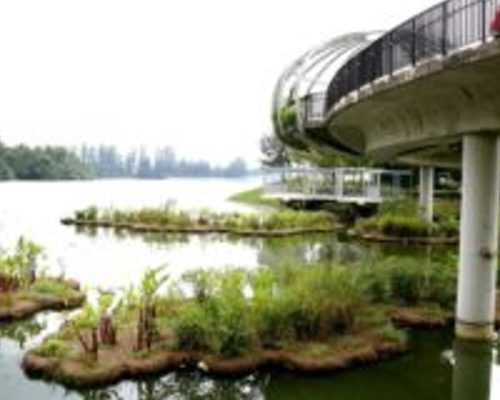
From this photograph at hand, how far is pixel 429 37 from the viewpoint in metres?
14.4

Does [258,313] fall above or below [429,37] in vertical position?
below

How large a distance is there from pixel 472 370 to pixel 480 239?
108 inches

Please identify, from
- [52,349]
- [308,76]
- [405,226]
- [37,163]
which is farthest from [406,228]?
[37,163]

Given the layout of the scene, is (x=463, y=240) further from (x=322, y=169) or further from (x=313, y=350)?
(x=322, y=169)

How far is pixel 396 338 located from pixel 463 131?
4109 millimetres

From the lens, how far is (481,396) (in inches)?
531

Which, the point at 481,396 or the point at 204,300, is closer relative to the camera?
the point at 481,396

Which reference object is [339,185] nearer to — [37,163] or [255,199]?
[255,199]

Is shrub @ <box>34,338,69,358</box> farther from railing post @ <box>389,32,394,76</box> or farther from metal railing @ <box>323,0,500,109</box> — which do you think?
railing post @ <box>389,32,394,76</box>

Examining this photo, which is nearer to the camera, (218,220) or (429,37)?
(429,37)

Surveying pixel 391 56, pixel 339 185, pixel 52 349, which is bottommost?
pixel 52 349

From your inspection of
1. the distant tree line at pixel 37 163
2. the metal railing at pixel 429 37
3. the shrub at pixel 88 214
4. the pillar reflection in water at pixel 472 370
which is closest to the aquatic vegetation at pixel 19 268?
the metal railing at pixel 429 37

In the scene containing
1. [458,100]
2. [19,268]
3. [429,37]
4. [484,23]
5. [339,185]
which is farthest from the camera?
[339,185]

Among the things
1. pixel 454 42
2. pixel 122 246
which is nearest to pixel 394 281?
pixel 454 42
